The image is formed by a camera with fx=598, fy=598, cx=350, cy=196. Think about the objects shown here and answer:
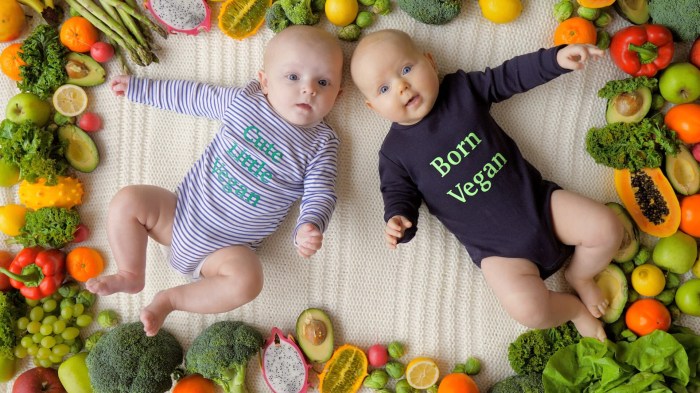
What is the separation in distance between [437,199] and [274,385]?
0.88 meters

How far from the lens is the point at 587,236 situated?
1.86m

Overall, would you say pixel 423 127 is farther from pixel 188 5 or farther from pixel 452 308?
pixel 188 5

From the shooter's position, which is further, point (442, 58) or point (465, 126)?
point (442, 58)

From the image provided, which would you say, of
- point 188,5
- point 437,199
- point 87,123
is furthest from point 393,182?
point 87,123

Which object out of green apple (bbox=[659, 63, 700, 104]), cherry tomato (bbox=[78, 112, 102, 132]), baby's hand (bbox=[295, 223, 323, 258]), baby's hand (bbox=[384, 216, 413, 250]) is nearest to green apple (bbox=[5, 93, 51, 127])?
cherry tomato (bbox=[78, 112, 102, 132])

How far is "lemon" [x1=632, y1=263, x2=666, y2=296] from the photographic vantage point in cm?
195

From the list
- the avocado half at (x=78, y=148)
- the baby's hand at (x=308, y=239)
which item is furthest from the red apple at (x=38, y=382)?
the baby's hand at (x=308, y=239)

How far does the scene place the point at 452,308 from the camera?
2096 millimetres

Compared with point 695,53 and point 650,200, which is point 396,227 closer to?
point 650,200

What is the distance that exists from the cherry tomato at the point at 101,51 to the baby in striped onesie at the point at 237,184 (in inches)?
4.3

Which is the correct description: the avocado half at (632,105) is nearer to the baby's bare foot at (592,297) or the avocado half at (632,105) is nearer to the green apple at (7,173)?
the baby's bare foot at (592,297)

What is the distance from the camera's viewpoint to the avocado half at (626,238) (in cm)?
197

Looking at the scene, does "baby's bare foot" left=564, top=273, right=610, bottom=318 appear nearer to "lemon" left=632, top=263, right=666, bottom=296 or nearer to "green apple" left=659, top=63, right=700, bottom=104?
"lemon" left=632, top=263, right=666, bottom=296

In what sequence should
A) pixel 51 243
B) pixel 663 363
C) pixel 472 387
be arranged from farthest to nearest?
pixel 51 243, pixel 472 387, pixel 663 363
